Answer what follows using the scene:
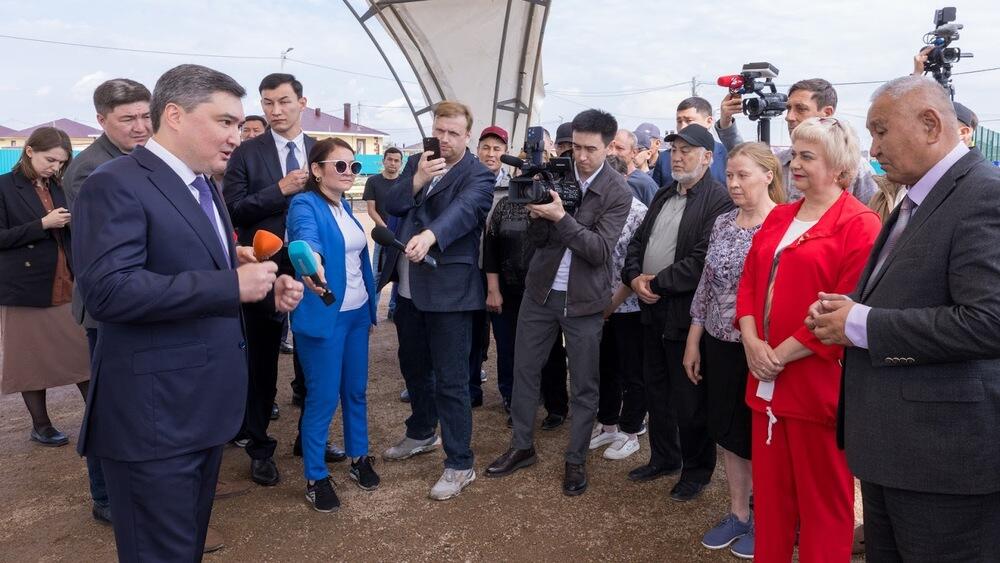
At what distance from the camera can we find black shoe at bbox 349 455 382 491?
3893 mm

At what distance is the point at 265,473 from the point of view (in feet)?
13.1

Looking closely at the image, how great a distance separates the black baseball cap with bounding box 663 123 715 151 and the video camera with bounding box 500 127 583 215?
1.90 ft

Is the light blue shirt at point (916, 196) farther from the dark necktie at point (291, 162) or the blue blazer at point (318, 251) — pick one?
the dark necktie at point (291, 162)

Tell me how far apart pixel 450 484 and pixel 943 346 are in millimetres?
2718

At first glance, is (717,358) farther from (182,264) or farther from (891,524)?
(182,264)

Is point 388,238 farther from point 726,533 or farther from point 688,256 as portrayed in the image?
point 726,533

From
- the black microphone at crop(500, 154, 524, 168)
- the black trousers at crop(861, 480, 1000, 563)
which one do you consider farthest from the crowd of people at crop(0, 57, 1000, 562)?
the black microphone at crop(500, 154, 524, 168)

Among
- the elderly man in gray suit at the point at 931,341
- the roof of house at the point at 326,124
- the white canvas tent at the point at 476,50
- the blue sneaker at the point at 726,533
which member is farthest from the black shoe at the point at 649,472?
the roof of house at the point at 326,124

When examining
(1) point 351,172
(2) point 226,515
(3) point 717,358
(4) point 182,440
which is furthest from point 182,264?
(3) point 717,358

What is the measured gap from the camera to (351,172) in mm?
3623

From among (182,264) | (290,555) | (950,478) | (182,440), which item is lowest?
(290,555)

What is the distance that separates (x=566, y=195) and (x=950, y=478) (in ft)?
7.63

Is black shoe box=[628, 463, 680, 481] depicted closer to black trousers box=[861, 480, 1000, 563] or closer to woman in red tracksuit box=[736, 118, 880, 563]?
woman in red tracksuit box=[736, 118, 880, 563]

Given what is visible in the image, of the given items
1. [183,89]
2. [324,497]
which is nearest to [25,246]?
[324,497]
